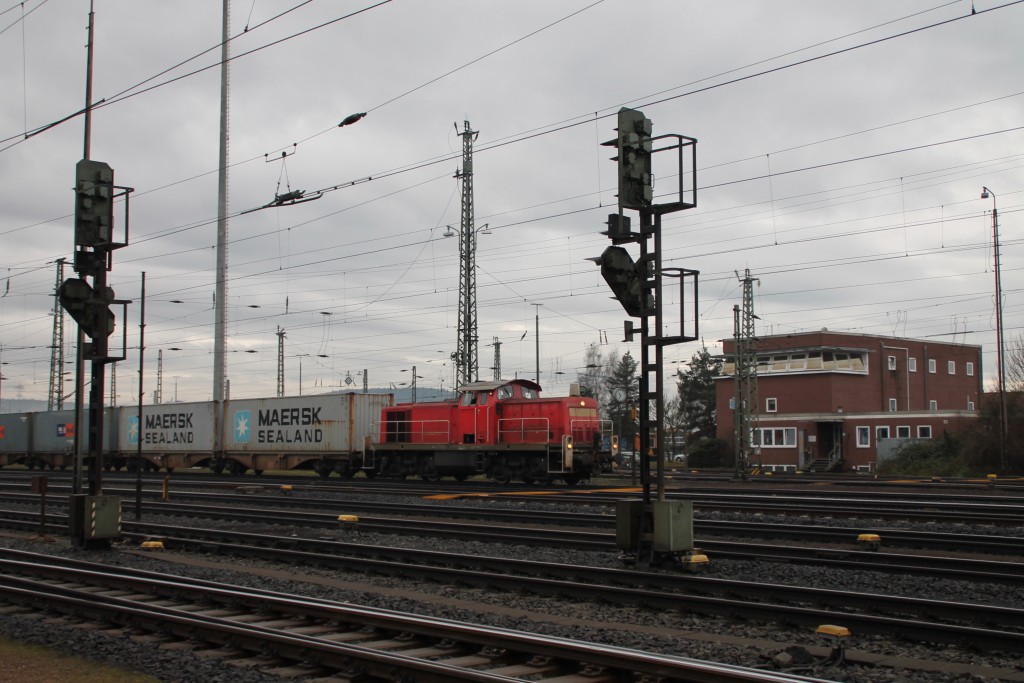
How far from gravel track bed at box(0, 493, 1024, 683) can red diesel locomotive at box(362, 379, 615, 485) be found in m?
14.6

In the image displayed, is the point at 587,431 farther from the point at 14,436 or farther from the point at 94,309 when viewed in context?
the point at 14,436

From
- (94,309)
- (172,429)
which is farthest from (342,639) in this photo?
(172,429)

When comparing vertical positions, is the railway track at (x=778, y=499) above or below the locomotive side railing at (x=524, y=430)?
below

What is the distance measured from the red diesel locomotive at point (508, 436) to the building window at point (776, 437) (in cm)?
2986

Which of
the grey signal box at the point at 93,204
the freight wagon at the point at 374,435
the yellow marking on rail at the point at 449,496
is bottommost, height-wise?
the yellow marking on rail at the point at 449,496

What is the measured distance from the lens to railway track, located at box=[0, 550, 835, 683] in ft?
22.8

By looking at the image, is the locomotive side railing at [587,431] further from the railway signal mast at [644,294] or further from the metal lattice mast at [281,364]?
the metal lattice mast at [281,364]

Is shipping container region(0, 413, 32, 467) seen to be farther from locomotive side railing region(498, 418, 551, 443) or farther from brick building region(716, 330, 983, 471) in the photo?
brick building region(716, 330, 983, 471)

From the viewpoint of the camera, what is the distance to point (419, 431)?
109 feet

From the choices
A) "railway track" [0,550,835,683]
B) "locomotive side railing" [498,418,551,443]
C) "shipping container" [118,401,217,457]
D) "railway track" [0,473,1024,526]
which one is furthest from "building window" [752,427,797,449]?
"railway track" [0,550,835,683]

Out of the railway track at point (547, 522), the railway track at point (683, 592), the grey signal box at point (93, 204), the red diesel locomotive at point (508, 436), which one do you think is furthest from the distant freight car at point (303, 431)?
the grey signal box at point (93, 204)

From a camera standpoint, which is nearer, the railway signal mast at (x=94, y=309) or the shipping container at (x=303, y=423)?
the railway signal mast at (x=94, y=309)

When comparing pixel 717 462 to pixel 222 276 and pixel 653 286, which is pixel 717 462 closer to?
pixel 222 276

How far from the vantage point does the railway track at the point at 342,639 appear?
6.95 metres
